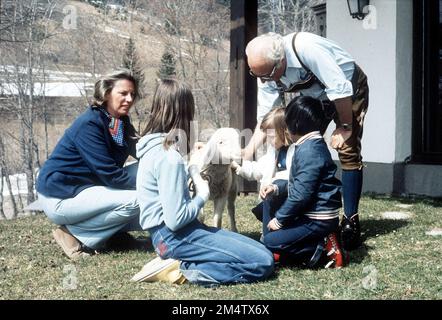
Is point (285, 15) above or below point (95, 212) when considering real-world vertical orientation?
above

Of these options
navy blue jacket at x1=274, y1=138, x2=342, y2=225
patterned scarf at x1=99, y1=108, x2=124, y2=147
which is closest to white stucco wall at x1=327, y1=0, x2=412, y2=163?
navy blue jacket at x1=274, y1=138, x2=342, y2=225

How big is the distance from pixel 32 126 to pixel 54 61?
2.42 m

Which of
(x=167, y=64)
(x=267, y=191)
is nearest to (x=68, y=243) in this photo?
(x=267, y=191)

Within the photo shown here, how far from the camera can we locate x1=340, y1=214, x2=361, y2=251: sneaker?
4.39m

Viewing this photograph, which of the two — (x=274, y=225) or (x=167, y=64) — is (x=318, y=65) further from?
(x=167, y=64)

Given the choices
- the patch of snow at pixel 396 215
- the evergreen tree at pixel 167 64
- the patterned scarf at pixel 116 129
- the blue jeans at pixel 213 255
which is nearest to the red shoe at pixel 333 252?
the blue jeans at pixel 213 255

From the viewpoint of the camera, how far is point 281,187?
3.97 meters

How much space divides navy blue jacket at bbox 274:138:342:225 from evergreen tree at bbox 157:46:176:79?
15.3 metres

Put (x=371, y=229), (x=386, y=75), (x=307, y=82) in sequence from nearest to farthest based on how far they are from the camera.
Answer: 1. (x=307, y=82)
2. (x=371, y=229)
3. (x=386, y=75)

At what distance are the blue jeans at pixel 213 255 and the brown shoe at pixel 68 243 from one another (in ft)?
3.45

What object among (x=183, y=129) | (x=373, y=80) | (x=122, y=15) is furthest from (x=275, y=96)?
(x=122, y=15)

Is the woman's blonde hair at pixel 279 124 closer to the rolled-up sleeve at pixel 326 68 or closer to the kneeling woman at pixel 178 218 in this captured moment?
the rolled-up sleeve at pixel 326 68

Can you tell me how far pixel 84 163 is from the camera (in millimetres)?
4316

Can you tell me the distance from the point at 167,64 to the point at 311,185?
51.6 feet
